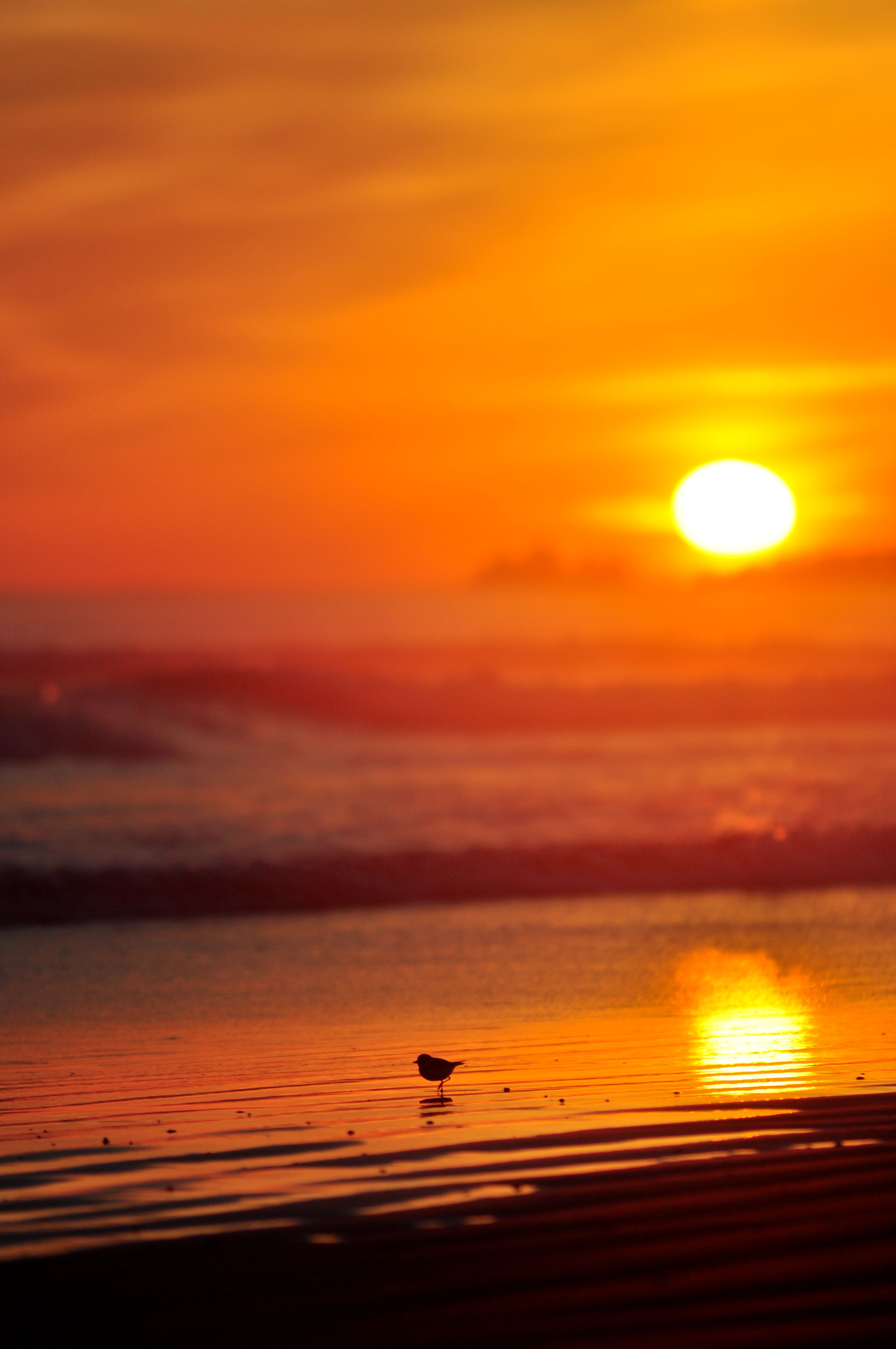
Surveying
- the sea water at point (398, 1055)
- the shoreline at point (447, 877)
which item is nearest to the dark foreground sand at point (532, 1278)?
the sea water at point (398, 1055)

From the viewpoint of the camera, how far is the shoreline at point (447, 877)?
48.7 ft

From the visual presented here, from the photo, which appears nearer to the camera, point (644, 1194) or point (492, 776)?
point (644, 1194)

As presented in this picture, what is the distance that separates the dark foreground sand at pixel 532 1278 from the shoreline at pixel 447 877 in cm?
996

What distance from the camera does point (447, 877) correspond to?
15898mm

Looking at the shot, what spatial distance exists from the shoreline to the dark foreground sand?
32.7ft

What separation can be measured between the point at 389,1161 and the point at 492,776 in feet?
60.8

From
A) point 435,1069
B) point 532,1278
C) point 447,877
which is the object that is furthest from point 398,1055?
point 447,877

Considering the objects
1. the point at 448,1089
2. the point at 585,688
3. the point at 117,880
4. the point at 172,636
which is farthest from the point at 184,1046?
the point at 172,636

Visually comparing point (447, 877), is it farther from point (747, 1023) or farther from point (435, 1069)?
point (435, 1069)

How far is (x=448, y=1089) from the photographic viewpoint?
7199 mm

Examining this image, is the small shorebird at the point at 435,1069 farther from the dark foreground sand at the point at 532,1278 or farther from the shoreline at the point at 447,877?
the shoreline at the point at 447,877

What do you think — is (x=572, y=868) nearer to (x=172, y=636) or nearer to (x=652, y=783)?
(x=652, y=783)

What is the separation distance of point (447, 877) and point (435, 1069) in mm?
8759

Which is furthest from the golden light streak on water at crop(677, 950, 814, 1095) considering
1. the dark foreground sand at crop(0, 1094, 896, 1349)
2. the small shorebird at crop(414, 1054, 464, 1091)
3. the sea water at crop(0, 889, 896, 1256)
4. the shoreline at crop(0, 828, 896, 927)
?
the shoreline at crop(0, 828, 896, 927)
